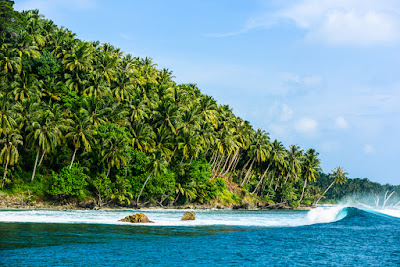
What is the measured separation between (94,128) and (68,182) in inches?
367

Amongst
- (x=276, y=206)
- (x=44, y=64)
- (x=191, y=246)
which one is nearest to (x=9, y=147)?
(x=44, y=64)

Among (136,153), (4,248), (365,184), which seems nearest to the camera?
(4,248)

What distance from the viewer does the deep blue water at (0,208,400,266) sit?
19469 millimetres

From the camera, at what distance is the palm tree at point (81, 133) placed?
193ft

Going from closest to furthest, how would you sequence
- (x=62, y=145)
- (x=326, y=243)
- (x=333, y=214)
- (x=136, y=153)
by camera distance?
(x=326, y=243) < (x=333, y=214) < (x=62, y=145) < (x=136, y=153)

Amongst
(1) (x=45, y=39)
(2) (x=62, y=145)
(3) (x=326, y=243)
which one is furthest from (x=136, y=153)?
(3) (x=326, y=243)

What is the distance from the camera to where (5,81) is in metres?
65.9

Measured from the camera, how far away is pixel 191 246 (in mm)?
24234

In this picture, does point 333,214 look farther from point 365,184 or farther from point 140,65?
point 365,184

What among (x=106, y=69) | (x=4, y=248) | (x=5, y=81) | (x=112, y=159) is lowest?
(x=4, y=248)

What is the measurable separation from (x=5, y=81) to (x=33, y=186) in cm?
1976

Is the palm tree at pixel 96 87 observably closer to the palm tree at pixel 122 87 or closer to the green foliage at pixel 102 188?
the palm tree at pixel 122 87

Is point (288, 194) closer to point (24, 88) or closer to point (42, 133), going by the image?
point (42, 133)

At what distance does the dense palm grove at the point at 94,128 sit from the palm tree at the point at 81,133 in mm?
145
